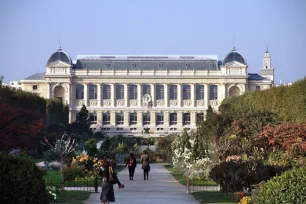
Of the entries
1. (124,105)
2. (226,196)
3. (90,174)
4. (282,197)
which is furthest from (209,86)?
(282,197)

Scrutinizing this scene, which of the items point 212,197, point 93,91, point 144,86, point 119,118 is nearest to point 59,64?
point 93,91

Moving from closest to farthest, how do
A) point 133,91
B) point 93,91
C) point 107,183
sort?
point 107,183 < point 93,91 < point 133,91

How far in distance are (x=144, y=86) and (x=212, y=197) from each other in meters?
95.4

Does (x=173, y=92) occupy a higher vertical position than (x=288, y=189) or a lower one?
higher

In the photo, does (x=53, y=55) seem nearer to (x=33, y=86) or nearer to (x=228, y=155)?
(x=33, y=86)

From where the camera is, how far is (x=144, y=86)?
11988 centimetres

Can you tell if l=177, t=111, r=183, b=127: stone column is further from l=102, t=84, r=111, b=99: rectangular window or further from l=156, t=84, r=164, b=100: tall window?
l=102, t=84, r=111, b=99: rectangular window

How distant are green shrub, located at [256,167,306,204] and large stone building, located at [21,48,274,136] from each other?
332 feet

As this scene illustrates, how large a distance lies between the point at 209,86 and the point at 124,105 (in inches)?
411

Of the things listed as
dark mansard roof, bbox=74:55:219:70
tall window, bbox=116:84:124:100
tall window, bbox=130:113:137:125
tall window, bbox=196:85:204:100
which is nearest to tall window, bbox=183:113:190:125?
tall window, bbox=196:85:204:100

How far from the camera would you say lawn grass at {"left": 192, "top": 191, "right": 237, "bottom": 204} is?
23156mm

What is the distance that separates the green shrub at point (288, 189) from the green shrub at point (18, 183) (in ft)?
11.9

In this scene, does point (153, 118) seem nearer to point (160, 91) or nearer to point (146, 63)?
point (160, 91)

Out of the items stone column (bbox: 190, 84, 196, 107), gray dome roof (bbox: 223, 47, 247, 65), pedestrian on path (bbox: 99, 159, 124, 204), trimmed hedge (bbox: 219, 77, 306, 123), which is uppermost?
gray dome roof (bbox: 223, 47, 247, 65)
